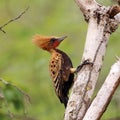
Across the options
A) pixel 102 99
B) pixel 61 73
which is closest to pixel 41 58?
pixel 61 73

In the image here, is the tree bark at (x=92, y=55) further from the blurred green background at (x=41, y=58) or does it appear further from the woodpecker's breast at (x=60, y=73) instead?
the blurred green background at (x=41, y=58)

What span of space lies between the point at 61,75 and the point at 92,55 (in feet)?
3.81

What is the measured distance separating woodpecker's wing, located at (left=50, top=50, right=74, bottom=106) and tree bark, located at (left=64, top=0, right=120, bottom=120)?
1.04 m

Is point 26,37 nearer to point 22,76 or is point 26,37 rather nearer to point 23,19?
point 22,76

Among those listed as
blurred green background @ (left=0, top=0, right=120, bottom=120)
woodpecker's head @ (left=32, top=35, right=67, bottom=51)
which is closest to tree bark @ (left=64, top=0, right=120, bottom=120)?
woodpecker's head @ (left=32, top=35, right=67, bottom=51)

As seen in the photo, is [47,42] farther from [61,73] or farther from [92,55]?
[92,55]

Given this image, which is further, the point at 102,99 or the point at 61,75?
the point at 61,75

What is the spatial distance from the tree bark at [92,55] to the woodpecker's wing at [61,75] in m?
1.04

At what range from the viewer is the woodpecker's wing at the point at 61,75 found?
7582 millimetres

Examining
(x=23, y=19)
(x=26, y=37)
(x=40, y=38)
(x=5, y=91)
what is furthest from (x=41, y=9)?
(x=5, y=91)

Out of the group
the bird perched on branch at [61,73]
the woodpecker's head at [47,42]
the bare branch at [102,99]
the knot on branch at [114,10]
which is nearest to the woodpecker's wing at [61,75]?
the bird perched on branch at [61,73]

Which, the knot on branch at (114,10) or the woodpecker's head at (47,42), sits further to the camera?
the woodpecker's head at (47,42)

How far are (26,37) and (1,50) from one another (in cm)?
119

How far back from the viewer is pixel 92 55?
6.51 metres
